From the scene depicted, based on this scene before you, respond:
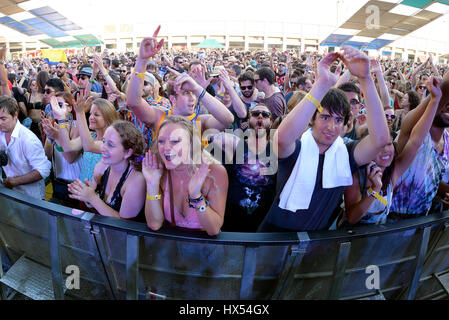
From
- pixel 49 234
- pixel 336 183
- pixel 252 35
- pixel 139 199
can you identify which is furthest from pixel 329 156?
pixel 252 35

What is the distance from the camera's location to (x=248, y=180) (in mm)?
2027

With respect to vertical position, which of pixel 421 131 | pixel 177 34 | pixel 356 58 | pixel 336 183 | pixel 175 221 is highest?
pixel 177 34

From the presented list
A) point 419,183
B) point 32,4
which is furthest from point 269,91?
point 32,4

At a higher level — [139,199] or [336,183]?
[336,183]

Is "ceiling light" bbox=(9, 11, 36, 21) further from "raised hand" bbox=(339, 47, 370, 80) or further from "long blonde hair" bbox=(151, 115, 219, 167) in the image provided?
"raised hand" bbox=(339, 47, 370, 80)

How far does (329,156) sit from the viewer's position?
1672 millimetres

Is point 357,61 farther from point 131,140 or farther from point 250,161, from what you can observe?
point 131,140

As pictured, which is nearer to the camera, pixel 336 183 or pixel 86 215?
pixel 86 215

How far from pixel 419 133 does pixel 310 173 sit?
0.93 metres

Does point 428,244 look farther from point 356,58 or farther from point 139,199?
point 139,199

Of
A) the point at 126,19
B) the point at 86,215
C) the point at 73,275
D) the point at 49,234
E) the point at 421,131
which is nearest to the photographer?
the point at 86,215

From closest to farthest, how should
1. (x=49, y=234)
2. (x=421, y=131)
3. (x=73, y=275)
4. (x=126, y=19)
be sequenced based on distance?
(x=49, y=234) → (x=73, y=275) → (x=421, y=131) → (x=126, y=19)

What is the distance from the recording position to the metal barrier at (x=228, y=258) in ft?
4.77

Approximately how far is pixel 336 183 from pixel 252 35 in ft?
144
